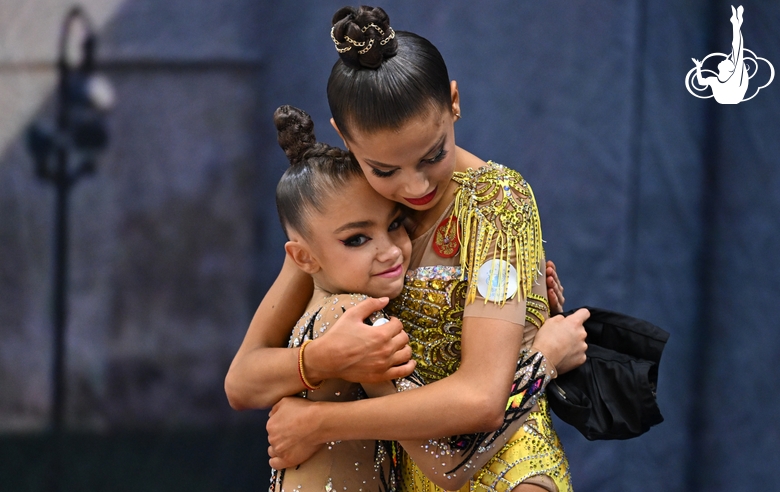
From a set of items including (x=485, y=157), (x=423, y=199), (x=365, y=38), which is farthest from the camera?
(x=485, y=157)

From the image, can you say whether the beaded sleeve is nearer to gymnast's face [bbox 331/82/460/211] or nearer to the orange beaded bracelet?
gymnast's face [bbox 331/82/460/211]

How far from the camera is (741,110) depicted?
257 centimetres

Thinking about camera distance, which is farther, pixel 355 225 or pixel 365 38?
pixel 355 225

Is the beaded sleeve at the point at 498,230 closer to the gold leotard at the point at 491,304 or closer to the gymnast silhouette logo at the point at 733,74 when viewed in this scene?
the gold leotard at the point at 491,304

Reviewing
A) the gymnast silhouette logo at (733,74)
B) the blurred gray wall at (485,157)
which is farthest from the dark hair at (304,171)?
the gymnast silhouette logo at (733,74)

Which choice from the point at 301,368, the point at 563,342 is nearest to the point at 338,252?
the point at 301,368

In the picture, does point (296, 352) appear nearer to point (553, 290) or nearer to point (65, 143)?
point (553, 290)

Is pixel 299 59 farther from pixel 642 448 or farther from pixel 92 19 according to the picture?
pixel 642 448

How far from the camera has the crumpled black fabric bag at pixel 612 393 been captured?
154cm

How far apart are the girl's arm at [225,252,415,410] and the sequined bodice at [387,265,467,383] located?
85mm

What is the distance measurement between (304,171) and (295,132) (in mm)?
89

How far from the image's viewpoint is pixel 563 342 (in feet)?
4.99

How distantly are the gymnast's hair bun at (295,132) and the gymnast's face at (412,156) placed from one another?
0.15 meters

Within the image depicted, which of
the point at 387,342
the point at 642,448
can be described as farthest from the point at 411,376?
the point at 642,448
